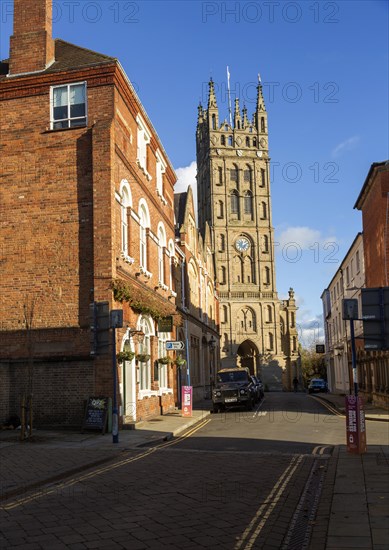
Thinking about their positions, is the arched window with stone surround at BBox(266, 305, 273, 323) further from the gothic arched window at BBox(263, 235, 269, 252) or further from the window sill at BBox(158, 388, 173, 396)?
the window sill at BBox(158, 388, 173, 396)

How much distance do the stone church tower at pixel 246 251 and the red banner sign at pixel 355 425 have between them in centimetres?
7213

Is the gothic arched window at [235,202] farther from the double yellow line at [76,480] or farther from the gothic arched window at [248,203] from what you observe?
the double yellow line at [76,480]

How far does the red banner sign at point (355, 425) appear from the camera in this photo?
12727 millimetres

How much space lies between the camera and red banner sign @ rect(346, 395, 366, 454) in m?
12.7

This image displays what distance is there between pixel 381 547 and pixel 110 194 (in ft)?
52.0

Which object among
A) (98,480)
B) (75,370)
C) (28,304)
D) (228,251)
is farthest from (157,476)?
(228,251)

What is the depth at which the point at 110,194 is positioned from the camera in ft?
65.8

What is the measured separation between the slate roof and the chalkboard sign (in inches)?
463

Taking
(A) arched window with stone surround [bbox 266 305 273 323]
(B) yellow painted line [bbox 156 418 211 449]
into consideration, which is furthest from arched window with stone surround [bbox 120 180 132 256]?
(A) arched window with stone surround [bbox 266 305 273 323]

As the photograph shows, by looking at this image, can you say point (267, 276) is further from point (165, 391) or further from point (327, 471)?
point (327, 471)

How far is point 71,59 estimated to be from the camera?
22.3 m

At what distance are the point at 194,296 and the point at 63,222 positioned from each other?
22915 millimetres

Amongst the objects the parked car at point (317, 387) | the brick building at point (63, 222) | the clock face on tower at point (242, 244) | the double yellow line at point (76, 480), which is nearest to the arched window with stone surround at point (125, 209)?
the brick building at point (63, 222)

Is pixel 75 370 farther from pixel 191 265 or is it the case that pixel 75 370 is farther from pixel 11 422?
pixel 191 265
